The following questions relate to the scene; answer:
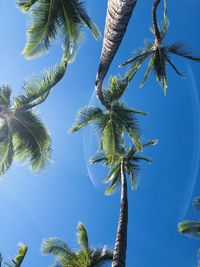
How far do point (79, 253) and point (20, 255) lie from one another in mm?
3761

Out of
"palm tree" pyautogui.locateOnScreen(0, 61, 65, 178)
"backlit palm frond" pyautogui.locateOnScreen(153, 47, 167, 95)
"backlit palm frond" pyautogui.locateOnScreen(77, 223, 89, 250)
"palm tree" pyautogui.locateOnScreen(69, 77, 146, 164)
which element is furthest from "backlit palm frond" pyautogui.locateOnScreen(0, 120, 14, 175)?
"backlit palm frond" pyautogui.locateOnScreen(77, 223, 89, 250)

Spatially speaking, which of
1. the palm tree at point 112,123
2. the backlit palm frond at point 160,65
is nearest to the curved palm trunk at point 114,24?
the backlit palm frond at point 160,65

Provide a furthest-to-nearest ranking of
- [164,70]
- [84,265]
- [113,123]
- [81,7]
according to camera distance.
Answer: [84,265]
[113,123]
[164,70]
[81,7]

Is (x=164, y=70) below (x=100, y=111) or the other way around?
below

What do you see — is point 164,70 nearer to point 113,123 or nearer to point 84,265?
point 113,123

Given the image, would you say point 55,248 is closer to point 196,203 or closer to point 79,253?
point 79,253

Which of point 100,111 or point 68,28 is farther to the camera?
point 100,111

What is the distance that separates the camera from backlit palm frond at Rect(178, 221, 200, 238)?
25234 mm

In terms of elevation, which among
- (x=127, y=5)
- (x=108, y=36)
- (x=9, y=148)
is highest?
(x=9, y=148)

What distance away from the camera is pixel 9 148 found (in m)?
16.3

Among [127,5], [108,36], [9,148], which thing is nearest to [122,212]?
[9,148]

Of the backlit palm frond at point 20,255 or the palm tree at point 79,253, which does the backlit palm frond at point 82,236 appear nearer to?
the palm tree at point 79,253

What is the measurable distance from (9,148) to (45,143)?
1541mm

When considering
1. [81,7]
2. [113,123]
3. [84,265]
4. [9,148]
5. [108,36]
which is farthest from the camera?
[84,265]
